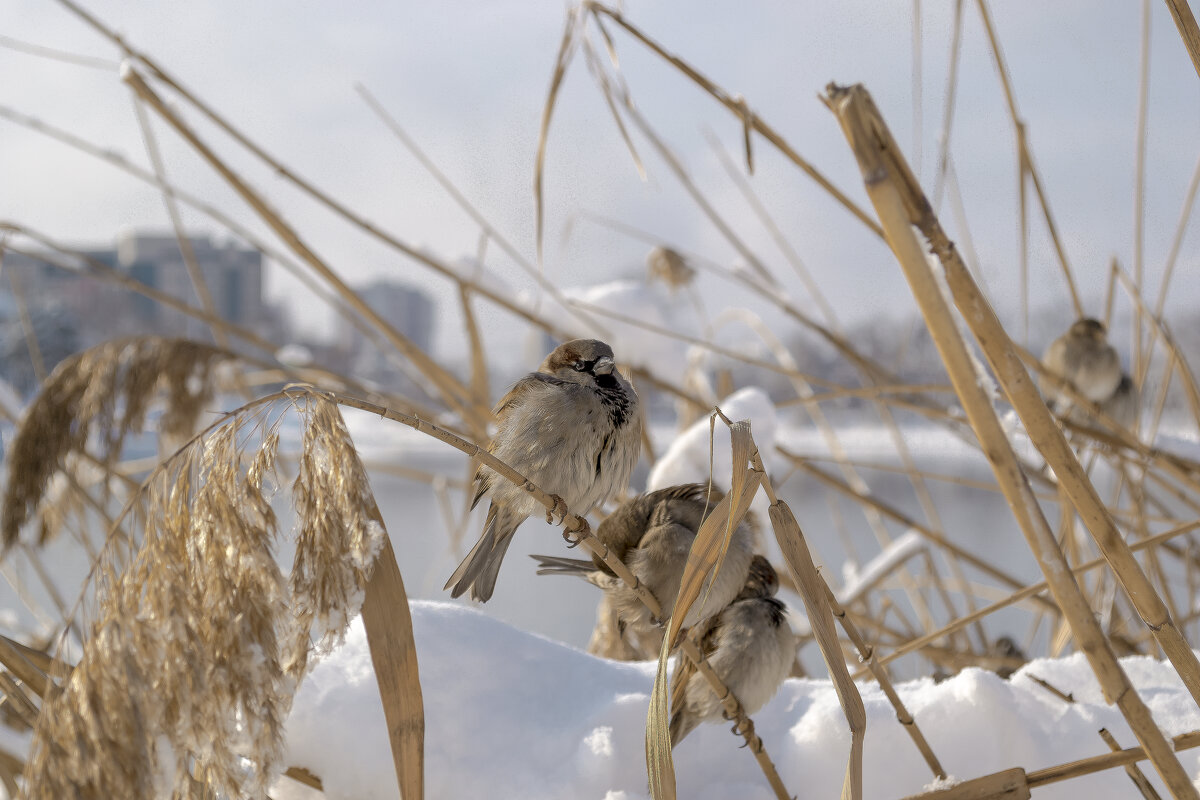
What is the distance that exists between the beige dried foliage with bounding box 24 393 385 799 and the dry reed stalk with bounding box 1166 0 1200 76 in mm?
784

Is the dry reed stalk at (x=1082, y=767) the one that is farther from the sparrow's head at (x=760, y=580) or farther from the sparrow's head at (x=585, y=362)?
the sparrow's head at (x=585, y=362)

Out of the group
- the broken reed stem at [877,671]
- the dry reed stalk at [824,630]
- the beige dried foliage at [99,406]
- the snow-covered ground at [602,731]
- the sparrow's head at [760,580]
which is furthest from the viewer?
the beige dried foliage at [99,406]

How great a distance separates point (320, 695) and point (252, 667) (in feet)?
1.36

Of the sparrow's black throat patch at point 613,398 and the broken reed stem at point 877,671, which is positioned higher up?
the sparrow's black throat patch at point 613,398

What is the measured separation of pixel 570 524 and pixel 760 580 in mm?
355

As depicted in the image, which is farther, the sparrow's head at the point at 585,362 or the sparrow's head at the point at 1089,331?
the sparrow's head at the point at 1089,331

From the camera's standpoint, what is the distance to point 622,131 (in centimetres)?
125

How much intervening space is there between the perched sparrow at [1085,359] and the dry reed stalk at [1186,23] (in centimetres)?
246

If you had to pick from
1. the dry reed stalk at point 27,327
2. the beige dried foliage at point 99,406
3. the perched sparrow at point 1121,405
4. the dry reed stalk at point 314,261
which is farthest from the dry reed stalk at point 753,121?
the perched sparrow at point 1121,405

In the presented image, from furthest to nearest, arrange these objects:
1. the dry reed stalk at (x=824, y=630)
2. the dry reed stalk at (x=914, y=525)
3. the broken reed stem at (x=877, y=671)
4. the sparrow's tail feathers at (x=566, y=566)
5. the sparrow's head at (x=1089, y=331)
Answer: the sparrow's head at (x=1089, y=331), the dry reed stalk at (x=914, y=525), the sparrow's tail feathers at (x=566, y=566), the broken reed stem at (x=877, y=671), the dry reed stalk at (x=824, y=630)

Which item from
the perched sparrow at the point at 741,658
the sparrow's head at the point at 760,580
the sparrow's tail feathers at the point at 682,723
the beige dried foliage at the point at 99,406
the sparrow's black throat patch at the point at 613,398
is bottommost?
the sparrow's tail feathers at the point at 682,723

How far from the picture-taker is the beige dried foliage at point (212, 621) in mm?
503

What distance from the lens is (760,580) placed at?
4.26 ft

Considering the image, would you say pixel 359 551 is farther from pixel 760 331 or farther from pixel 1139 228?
pixel 760 331
